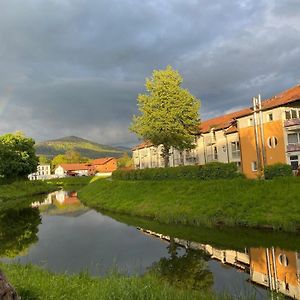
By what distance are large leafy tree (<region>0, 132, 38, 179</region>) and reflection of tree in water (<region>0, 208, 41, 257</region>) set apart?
32.9m

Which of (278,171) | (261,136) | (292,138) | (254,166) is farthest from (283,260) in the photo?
(254,166)

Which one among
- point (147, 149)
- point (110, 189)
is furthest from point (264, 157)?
point (147, 149)

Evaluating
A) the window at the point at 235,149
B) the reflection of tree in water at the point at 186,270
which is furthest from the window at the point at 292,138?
the reflection of tree in water at the point at 186,270

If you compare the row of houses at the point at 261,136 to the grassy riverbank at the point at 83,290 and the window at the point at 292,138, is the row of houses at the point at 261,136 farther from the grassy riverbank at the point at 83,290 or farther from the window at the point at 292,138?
the grassy riverbank at the point at 83,290

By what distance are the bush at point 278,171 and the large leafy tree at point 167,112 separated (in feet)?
69.2

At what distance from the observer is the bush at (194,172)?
40.7m

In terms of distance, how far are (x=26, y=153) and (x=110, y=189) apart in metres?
39.5

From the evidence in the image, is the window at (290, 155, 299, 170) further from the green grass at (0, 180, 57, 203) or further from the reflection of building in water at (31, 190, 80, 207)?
the green grass at (0, 180, 57, 203)

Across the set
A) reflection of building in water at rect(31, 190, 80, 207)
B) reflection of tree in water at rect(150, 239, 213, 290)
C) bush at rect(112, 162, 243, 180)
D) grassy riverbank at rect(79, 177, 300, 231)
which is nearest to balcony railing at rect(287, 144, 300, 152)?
bush at rect(112, 162, 243, 180)

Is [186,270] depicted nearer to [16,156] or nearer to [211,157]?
[211,157]

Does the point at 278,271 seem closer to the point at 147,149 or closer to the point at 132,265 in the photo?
the point at 132,265

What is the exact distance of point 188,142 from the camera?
5959cm

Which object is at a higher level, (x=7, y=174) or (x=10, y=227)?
(x=7, y=174)

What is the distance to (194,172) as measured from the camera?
1747 inches
